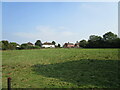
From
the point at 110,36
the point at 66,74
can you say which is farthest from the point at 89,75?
the point at 110,36

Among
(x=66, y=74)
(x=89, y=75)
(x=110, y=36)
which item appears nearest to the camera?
(x=89, y=75)

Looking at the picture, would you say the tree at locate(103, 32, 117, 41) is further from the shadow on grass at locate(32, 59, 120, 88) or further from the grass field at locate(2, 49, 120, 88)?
the shadow on grass at locate(32, 59, 120, 88)

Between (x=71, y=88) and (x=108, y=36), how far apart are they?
56.2m

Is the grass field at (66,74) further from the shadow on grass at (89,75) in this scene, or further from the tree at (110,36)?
the tree at (110,36)

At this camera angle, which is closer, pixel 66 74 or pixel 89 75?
pixel 89 75

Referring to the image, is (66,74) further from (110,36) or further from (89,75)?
(110,36)

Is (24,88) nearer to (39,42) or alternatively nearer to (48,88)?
(48,88)

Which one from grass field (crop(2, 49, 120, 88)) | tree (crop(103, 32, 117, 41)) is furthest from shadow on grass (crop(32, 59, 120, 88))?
tree (crop(103, 32, 117, 41))

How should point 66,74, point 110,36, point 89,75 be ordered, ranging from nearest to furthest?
1. point 89,75
2. point 66,74
3. point 110,36

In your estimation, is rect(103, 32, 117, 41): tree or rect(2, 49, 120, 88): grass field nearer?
rect(2, 49, 120, 88): grass field

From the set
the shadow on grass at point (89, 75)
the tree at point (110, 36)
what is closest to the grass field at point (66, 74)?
the shadow on grass at point (89, 75)

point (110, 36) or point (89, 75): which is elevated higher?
point (110, 36)

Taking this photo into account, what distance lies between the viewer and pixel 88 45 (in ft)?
145

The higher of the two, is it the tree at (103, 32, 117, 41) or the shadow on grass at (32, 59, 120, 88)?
the tree at (103, 32, 117, 41)
